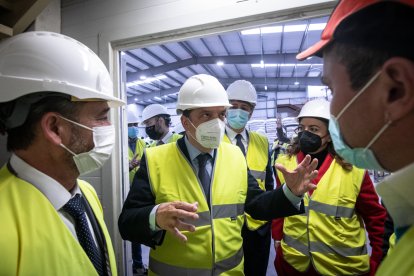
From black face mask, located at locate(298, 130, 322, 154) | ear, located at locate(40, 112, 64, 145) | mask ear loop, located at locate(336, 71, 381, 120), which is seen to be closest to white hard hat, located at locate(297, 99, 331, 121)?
black face mask, located at locate(298, 130, 322, 154)

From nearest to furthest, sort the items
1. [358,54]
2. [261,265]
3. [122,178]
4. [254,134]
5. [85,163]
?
[358,54]
[85,163]
[122,178]
[261,265]
[254,134]

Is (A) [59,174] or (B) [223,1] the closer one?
(A) [59,174]

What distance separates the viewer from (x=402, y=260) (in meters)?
0.61

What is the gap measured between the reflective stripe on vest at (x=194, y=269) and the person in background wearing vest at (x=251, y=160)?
3.23 feet

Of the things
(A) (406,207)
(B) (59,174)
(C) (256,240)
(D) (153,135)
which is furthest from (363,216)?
(D) (153,135)

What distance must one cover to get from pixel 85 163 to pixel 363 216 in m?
2.10

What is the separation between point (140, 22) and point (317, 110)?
174cm

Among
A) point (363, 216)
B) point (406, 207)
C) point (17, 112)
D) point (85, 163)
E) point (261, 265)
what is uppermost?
point (17, 112)

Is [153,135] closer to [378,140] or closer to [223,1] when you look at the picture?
[223,1]

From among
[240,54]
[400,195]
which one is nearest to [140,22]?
[400,195]

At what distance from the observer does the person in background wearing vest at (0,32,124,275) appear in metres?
0.91

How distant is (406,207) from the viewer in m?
0.71

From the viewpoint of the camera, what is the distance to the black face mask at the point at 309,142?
231cm

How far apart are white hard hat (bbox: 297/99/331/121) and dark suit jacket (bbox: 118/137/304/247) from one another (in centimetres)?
87
